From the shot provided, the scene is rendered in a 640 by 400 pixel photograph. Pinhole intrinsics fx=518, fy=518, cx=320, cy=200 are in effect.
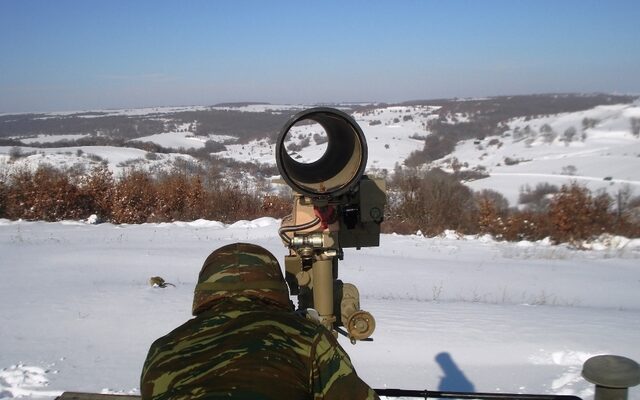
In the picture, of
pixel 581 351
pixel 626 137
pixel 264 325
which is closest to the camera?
pixel 264 325

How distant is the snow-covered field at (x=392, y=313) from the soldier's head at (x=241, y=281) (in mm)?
3914

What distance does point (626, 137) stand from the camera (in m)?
41.4

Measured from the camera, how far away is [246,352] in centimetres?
137

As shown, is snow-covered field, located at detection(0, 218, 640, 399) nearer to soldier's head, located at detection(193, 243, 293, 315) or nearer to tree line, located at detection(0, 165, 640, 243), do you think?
soldier's head, located at detection(193, 243, 293, 315)

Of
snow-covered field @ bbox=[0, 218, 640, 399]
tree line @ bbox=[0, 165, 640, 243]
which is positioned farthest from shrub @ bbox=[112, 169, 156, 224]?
snow-covered field @ bbox=[0, 218, 640, 399]

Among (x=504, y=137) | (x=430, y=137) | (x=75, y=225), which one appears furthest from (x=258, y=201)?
(x=504, y=137)

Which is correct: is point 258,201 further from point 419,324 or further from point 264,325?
point 264,325

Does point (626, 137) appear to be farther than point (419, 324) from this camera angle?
Yes

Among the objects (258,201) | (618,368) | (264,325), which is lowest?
(258,201)

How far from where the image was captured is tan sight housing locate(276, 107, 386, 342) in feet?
6.79

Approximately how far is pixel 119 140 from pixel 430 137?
3063 cm

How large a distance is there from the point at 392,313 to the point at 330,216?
18.1 ft

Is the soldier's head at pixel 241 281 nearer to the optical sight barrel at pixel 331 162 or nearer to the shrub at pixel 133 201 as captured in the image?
the optical sight barrel at pixel 331 162

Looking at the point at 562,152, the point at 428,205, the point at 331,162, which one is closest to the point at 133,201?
the point at 428,205
